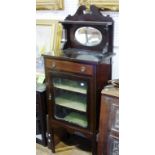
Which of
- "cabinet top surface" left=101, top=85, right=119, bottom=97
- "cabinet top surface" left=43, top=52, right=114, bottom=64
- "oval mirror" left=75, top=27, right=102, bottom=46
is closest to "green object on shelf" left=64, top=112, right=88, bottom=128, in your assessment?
"cabinet top surface" left=101, top=85, right=119, bottom=97

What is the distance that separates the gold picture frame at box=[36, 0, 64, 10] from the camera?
7.08 ft

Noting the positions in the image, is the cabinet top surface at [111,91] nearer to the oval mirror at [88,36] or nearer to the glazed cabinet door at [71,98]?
the glazed cabinet door at [71,98]

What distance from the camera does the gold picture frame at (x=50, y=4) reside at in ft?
7.08

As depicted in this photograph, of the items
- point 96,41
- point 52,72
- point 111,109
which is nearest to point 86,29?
point 96,41

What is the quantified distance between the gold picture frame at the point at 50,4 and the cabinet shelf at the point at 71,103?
2.73 feet

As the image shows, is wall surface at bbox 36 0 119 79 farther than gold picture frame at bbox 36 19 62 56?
No

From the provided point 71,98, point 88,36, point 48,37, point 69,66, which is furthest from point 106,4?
point 71,98

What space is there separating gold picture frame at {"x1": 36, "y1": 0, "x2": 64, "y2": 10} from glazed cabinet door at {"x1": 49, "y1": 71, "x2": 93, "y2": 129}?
0.63 meters

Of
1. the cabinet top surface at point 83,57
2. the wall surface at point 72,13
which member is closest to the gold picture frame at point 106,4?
the wall surface at point 72,13

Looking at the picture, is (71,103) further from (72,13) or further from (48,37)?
(72,13)

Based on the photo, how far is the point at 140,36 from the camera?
1.80 feet

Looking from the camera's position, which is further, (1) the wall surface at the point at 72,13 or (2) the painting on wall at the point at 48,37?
(2) the painting on wall at the point at 48,37

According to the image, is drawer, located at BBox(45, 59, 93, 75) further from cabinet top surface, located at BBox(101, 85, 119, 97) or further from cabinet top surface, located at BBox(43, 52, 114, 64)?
cabinet top surface, located at BBox(101, 85, 119, 97)
